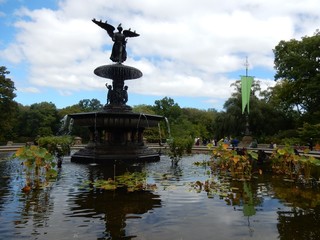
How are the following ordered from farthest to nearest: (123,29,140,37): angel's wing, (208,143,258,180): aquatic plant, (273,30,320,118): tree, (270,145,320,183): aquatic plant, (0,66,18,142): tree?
1. (0,66,18,142): tree
2. (273,30,320,118): tree
3. (123,29,140,37): angel's wing
4. (208,143,258,180): aquatic plant
5. (270,145,320,183): aquatic plant

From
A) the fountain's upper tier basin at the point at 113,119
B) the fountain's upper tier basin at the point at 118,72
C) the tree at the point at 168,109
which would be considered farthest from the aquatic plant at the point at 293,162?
the tree at the point at 168,109

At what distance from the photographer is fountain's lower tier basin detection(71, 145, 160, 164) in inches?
635

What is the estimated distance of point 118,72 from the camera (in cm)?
1966

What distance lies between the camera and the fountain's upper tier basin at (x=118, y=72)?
19.2m

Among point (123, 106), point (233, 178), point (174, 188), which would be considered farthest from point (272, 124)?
point (174, 188)

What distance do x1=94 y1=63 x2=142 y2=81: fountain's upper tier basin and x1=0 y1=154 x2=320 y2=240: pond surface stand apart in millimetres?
11086

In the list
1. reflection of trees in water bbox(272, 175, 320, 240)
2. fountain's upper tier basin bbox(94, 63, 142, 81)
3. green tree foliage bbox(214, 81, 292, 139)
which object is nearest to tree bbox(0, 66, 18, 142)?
fountain's upper tier basin bbox(94, 63, 142, 81)

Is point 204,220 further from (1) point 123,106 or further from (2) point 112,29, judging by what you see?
(2) point 112,29

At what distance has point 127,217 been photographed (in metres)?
5.86

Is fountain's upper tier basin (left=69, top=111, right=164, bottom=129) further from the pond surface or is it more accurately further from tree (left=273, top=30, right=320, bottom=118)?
tree (left=273, top=30, right=320, bottom=118)

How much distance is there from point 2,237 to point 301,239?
4655mm

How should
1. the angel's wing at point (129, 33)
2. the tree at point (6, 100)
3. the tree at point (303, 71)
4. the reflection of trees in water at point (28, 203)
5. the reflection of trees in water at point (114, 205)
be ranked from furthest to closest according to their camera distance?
the tree at point (6, 100)
the tree at point (303, 71)
the angel's wing at point (129, 33)
the reflection of trees in water at point (28, 203)
the reflection of trees in water at point (114, 205)

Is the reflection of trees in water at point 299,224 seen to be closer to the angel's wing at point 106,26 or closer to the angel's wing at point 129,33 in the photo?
the angel's wing at point 106,26

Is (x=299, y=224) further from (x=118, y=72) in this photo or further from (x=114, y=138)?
(x=118, y=72)
